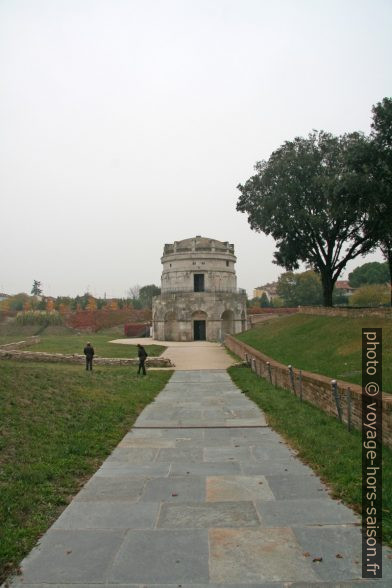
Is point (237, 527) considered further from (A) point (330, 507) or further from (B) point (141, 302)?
(B) point (141, 302)

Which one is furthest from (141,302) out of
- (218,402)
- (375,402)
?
(375,402)

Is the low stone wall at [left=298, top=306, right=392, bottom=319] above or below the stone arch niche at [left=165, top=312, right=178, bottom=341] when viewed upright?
above

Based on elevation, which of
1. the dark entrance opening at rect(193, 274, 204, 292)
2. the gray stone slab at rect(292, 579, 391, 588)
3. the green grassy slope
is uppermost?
the dark entrance opening at rect(193, 274, 204, 292)

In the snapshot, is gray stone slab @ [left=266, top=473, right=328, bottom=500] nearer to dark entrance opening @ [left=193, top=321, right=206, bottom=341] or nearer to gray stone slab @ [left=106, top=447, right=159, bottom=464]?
gray stone slab @ [left=106, top=447, right=159, bottom=464]

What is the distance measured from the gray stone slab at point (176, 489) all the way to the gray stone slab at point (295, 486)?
2.96 feet

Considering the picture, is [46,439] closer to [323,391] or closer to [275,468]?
[275,468]

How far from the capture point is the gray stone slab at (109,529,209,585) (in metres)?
3.98

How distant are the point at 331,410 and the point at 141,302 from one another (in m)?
91.6

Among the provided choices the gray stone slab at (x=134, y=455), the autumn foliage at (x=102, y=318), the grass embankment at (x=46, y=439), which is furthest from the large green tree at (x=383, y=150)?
the autumn foliage at (x=102, y=318)

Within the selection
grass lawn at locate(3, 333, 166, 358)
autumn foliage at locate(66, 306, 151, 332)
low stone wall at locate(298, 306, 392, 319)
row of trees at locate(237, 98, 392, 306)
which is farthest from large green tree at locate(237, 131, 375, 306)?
autumn foliage at locate(66, 306, 151, 332)

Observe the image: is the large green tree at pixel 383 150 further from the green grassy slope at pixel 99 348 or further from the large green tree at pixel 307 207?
the green grassy slope at pixel 99 348

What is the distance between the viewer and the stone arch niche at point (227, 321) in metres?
50.3

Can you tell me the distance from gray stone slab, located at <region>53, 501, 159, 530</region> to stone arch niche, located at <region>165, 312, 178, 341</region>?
4399 cm

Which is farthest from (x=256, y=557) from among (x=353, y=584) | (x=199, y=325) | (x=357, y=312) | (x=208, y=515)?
(x=199, y=325)
